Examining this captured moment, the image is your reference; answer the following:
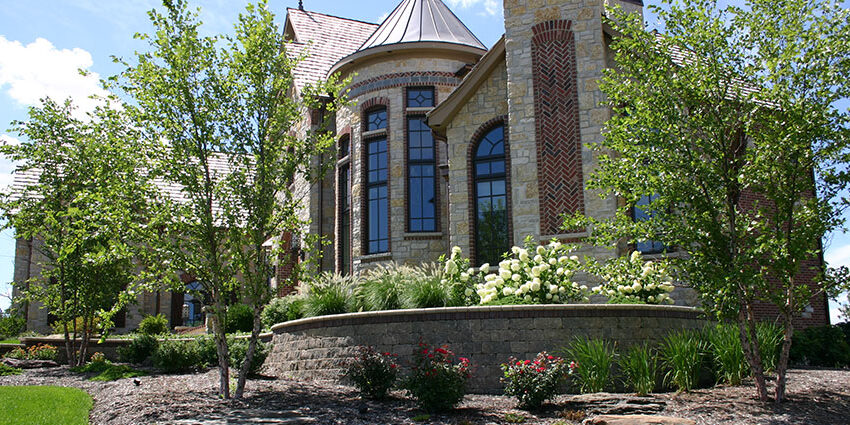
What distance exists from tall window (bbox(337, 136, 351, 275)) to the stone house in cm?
5

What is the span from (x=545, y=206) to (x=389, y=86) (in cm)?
726

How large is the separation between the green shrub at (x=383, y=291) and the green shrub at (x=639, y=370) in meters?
4.08

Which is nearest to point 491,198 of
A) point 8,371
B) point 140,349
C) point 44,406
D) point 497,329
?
point 497,329

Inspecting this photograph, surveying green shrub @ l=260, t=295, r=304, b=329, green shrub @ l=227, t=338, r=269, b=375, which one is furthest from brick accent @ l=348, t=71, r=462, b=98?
green shrub @ l=227, t=338, r=269, b=375

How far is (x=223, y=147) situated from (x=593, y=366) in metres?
6.26

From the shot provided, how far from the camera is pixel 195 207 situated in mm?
9828

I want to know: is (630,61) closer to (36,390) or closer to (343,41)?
(36,390)

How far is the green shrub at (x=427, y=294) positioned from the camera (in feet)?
38.2

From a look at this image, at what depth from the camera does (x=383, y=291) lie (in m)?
12.5

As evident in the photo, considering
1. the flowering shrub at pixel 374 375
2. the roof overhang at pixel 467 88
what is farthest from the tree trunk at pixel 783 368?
the roof overhang at pixel 467 88

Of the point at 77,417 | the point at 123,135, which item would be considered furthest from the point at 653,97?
the point at 77,417

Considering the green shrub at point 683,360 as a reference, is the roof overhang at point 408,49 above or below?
above

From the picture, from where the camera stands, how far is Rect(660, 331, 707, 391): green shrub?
374 inches

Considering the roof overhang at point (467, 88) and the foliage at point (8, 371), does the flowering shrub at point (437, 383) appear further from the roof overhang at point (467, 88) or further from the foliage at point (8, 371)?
the foliage at point (8, 371)
